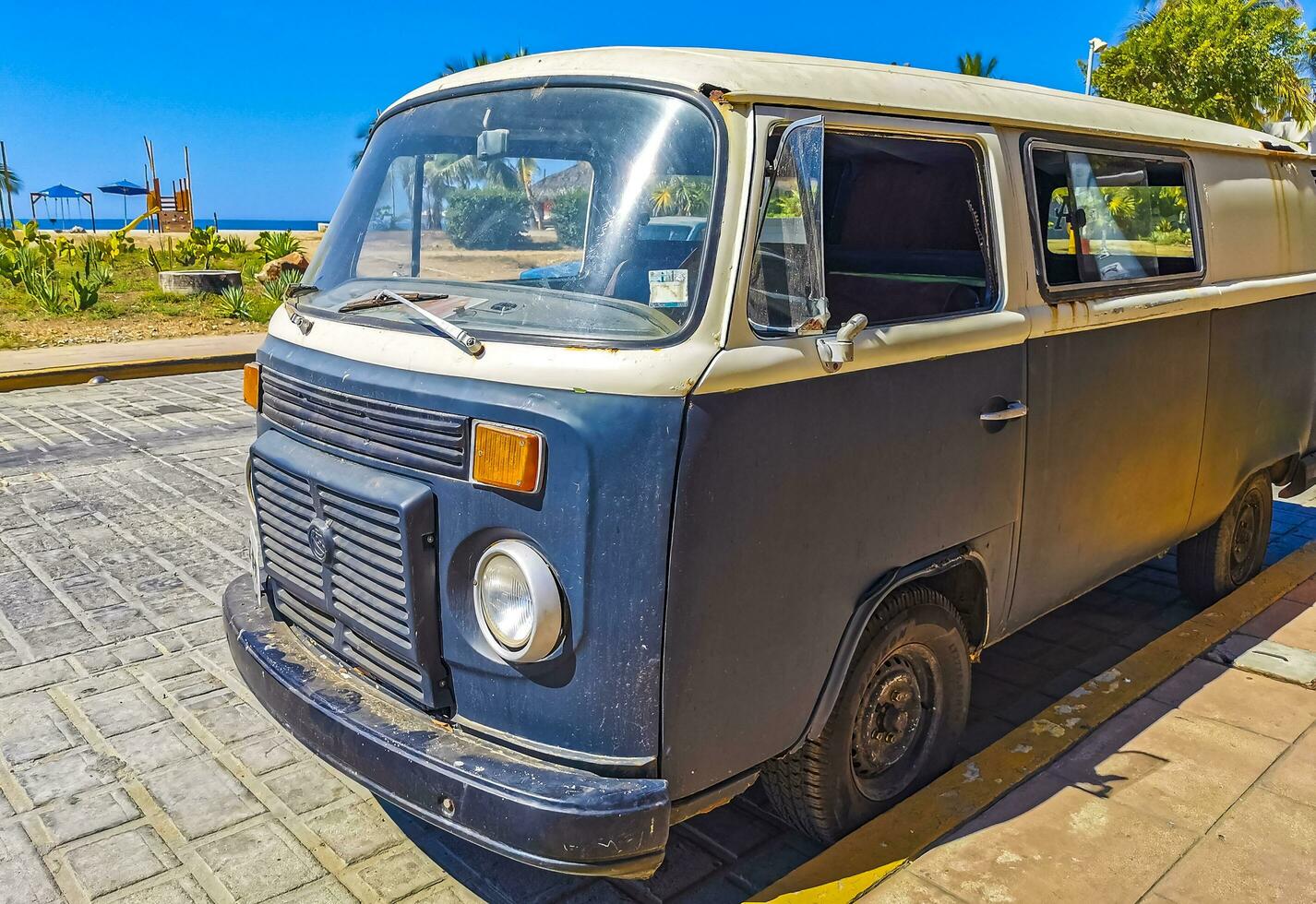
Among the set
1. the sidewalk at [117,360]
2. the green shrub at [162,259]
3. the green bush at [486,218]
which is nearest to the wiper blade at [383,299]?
the green bush at [486,218]

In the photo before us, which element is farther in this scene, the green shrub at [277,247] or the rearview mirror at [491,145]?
the green shrub at [277,247]

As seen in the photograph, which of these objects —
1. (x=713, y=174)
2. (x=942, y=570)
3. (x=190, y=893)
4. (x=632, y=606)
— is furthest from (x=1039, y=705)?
(x=190, y=893)

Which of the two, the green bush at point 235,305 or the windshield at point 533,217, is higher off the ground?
the windshield at point 533,217

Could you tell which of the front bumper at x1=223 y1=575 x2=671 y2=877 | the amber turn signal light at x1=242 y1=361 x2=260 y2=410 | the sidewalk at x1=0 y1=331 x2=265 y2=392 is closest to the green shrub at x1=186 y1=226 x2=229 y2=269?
the sidewalk at x1=0 y1=331 x2=265 y2=392

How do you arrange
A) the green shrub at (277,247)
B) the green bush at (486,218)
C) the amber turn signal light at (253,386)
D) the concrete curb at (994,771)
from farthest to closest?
the green shrub at (277,247) → the amber turn signal light at (253,386) → the green bush at (486,218) → the concrete curb at (994,771)

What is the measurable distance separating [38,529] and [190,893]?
3.82m

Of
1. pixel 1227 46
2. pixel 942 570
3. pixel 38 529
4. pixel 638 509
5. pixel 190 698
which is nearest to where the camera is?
pixel 638 509

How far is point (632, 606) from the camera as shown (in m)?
2.48

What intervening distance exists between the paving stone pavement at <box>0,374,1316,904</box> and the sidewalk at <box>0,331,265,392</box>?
13.9ft

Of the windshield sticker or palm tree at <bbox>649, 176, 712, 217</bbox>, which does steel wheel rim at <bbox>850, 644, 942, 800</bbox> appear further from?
palm tree at <bbox>649, 176, 712, 217</bbox>

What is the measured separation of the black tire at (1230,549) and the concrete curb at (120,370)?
316 inches

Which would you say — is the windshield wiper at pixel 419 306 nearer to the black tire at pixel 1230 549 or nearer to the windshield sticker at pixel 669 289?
the windshield sticker at pixel 669 289

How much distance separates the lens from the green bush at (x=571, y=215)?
287 cm

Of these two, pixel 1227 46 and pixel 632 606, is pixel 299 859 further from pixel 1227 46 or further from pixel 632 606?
pixel 1227 46
